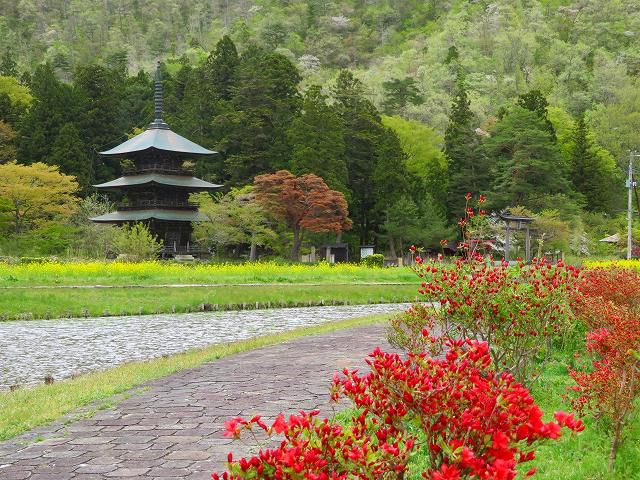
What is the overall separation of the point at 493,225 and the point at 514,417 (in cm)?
3898

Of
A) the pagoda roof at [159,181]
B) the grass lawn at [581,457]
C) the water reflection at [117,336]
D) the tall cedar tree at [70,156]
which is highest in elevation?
the tall cedar tree at [70,156]

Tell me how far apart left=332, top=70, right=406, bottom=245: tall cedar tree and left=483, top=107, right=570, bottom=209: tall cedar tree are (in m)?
6.33

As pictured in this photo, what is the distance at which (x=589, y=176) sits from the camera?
160 feet

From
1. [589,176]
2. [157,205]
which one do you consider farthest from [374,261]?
[589,176]

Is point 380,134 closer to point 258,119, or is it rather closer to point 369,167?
point 369,167

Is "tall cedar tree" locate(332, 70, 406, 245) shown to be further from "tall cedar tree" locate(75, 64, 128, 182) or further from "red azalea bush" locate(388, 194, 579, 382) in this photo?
"red azalea bush" locate(388, 194, 579, 382)

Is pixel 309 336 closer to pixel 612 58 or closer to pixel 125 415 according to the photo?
pixel 125 415

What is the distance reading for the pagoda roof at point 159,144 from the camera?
37.5 metres

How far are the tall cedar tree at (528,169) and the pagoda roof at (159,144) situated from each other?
60.4 feet

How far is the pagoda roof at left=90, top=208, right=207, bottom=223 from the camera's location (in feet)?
120

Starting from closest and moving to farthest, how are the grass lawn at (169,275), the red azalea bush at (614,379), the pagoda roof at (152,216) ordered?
the red azalea bush at (614,379)
the grass lawn at (169,275)
the pagoda roof at (152,216)

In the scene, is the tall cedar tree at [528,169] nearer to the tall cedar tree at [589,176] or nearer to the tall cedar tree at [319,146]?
the tall cedar tree at [589,176]

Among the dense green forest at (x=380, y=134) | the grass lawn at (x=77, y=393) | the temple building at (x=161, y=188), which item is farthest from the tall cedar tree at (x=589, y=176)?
the grass lawn at (x=77, y=393)

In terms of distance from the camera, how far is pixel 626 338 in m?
4.98
